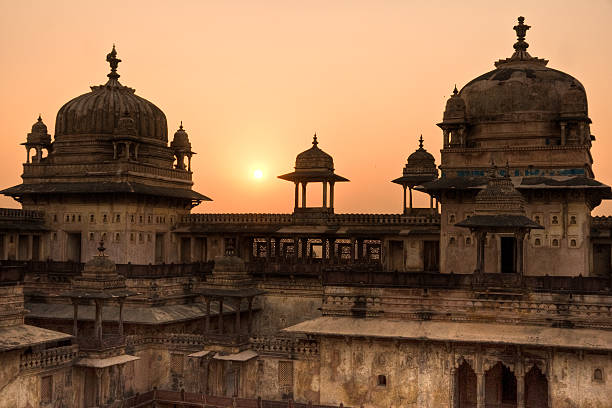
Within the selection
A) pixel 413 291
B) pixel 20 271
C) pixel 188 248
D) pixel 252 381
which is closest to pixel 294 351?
pixel 252 381

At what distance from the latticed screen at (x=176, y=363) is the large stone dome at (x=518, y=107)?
14.4 meters

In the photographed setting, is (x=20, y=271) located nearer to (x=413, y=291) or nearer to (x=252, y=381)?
(x=252, y=381)

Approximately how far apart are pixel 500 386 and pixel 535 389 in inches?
47.6

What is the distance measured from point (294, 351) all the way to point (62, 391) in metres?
8.16

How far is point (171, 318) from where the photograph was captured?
30406 mm

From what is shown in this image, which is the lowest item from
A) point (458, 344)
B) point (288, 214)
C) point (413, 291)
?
point (458, 344)

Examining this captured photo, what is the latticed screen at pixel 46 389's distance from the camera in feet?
78.8

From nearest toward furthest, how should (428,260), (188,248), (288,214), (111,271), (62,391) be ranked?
(62,391)
(111,271)
(428,260)
(288,214)
(188,248)

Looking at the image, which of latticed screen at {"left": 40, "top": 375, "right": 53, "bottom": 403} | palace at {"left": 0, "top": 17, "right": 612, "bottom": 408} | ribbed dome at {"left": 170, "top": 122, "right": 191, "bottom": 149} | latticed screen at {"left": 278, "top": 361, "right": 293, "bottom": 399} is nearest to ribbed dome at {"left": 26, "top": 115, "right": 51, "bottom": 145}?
palace at {"left": 0, "top": 17, "right": 612, "bottom": 408}

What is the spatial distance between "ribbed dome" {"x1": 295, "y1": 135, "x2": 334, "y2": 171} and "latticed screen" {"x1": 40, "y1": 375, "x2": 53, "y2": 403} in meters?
16.8

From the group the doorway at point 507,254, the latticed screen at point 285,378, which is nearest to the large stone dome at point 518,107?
the doorway at point 507,254

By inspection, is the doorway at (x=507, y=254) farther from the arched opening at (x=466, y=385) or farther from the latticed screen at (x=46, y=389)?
the latticed screen at (x=46, y=389)

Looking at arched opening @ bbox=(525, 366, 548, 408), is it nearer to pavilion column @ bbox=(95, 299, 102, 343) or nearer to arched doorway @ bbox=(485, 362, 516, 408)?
arched doorway @ bbox=(485, 362, 516, 408)

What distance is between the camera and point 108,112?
37.7 m
